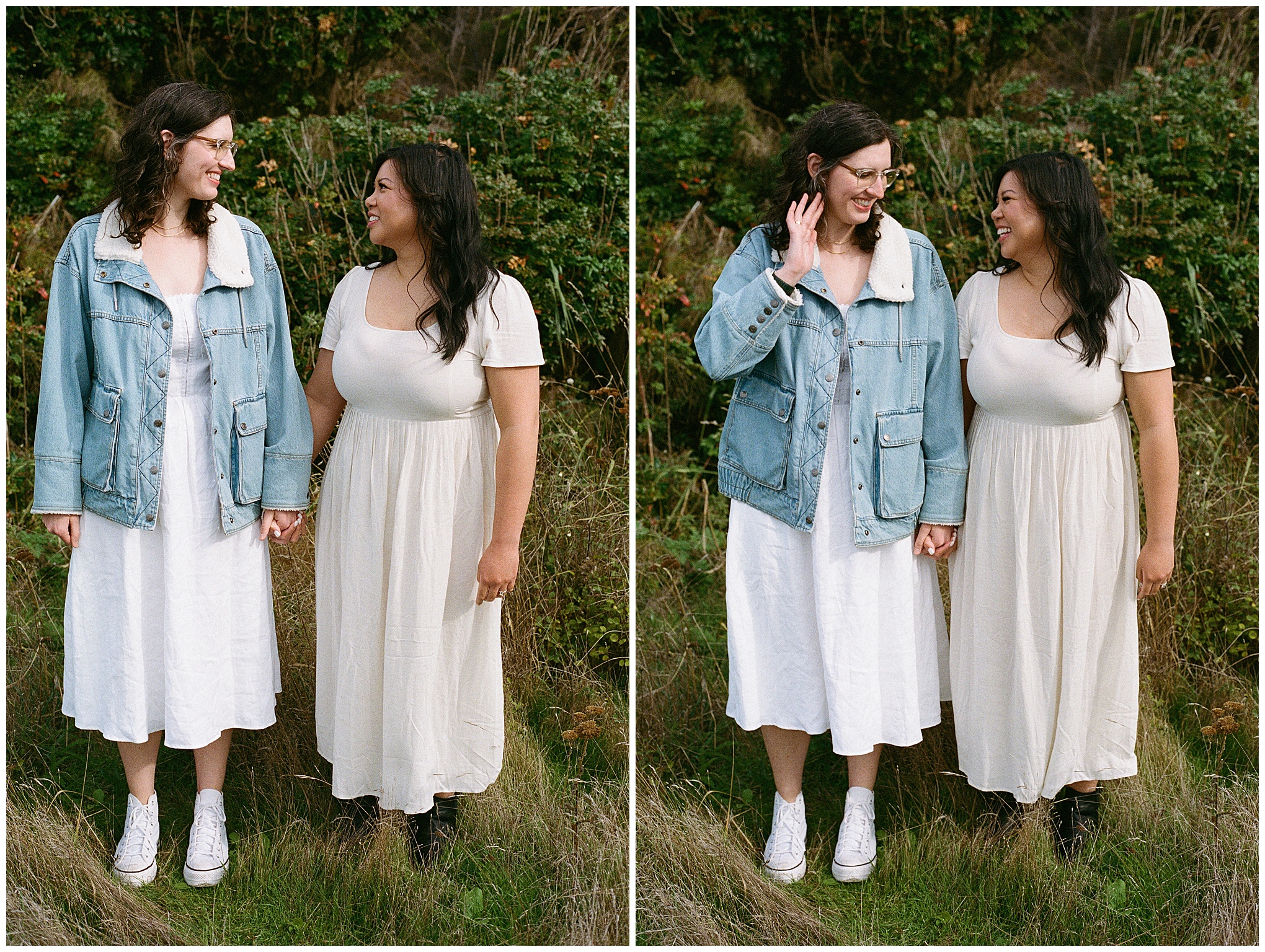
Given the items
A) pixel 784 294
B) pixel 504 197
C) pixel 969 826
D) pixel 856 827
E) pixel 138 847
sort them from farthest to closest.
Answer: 1. pixel 504 197
2. pixel 969 826
3. pixel 856 827
4. pixel 138 847
5. pixel 784 294

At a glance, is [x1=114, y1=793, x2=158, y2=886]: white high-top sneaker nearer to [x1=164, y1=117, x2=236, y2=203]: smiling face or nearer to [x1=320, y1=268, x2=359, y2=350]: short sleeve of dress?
[x1=320, y1=268, x2=359, y2=350]: short sleeve of dress

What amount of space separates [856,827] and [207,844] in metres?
1.84

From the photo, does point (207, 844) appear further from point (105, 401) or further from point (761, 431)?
point (761, 431)

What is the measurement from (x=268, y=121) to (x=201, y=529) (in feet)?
9.13

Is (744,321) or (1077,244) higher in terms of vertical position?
(1077,244)

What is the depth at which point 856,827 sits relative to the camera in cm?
303

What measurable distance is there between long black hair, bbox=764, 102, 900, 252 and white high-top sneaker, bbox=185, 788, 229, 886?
222 centimetres

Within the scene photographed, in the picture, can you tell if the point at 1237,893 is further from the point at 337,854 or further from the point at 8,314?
the point at 8,314

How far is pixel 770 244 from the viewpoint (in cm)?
281

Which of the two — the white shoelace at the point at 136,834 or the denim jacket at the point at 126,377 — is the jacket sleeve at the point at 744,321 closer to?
the denim jacket at the point at 126,377

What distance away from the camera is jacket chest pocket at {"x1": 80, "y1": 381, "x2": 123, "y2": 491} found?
8.70ft

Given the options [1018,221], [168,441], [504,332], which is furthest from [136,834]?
[1018,221]

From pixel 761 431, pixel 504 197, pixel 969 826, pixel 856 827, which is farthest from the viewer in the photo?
pixel 504 197

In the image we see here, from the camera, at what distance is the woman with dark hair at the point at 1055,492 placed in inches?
108
